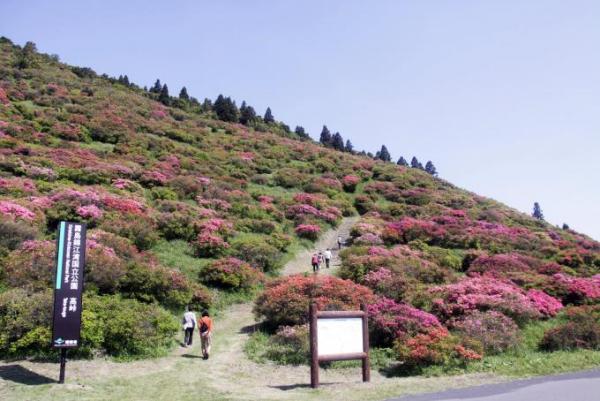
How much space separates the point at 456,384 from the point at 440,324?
539 centimetres

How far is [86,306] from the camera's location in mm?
14359

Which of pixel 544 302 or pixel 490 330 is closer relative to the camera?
pixel 490 330

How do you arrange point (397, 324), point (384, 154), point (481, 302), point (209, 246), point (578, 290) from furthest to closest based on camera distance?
1. point (384, 154)
2. point (209, 246)
3. point (578, 290)
4. point (481, 302)
5. point (397, 324)

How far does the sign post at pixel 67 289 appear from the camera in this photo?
11484mm

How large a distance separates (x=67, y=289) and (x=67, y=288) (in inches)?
0.9

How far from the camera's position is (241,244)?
25703 millimetres

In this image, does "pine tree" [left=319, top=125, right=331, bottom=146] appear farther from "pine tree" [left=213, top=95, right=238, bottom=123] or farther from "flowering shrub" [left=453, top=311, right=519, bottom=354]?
"flowering shrub" [left=453, top=311, right=519, bottom=354]

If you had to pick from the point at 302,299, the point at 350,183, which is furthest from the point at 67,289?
the point at 350,183

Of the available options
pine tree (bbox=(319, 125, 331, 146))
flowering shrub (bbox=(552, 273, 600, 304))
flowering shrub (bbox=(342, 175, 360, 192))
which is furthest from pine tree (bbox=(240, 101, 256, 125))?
flowering shrub (bbox=(552, 273, 600, 304))

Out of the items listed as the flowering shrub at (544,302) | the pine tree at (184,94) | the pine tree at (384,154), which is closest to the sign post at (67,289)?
the flowering shrub at (544,302)

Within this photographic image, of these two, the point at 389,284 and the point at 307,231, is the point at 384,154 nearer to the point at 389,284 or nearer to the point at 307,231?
the point at 307,231

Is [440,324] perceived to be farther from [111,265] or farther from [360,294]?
[111,265]

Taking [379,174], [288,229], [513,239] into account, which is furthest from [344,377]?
[379,174]

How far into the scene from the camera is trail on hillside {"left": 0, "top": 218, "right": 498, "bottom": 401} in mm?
10359
